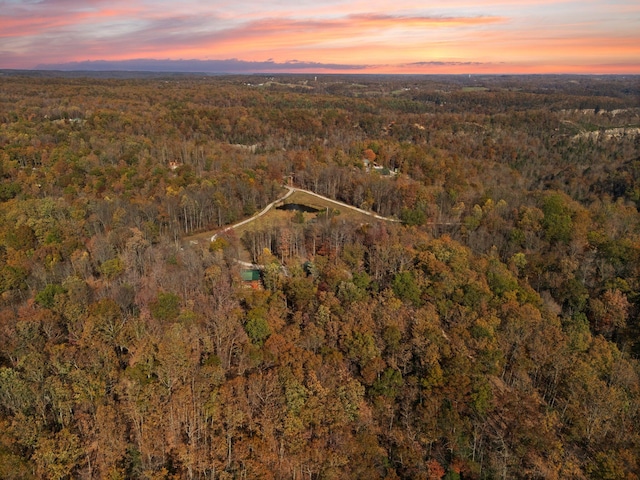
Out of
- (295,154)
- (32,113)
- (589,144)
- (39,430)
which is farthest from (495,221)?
(32,113)

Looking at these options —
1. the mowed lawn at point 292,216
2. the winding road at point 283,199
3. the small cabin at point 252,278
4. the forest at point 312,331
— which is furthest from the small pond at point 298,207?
the small cabin at point 252,278

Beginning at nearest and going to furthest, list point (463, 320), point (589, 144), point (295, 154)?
point (463, 320), point (295, 154), point (589, 144)

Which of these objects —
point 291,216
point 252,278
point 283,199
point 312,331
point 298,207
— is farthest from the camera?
point 283,199

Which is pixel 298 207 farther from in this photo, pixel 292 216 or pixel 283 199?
pixel 292 216

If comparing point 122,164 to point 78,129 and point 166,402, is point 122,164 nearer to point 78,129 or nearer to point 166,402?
point 78,129

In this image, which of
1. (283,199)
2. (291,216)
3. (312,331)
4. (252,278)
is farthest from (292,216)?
(312,331)

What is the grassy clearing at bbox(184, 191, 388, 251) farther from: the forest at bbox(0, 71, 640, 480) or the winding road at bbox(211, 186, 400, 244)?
the forest at bbox(0, 71, 640, 480)

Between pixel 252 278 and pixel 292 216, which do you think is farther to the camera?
pixel 292 216

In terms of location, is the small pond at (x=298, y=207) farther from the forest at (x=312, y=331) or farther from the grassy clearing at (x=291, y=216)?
the forest at (x=312, y=331)

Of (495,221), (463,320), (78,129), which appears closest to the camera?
(463,320)
